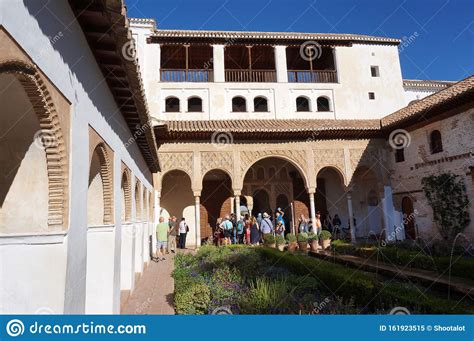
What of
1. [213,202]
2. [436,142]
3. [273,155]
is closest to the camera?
[436,142]

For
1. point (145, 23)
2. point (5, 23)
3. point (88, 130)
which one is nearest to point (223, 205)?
point (145, 23)

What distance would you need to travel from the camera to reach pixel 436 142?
46.6ft

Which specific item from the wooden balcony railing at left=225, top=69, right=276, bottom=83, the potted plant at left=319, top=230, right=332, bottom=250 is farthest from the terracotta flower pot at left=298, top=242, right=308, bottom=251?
the wooden balcony railing at left=225, top=69, right=276, bottom=83

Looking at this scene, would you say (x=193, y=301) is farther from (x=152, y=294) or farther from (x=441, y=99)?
(x=441, y=99)

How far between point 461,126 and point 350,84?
7631 mm

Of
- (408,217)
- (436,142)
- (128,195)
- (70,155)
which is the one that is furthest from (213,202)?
(70,155)

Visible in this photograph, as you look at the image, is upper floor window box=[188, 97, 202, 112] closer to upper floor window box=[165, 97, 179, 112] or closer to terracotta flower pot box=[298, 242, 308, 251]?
upper floor window box=[165, 97, 179, 112]

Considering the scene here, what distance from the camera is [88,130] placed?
4297mm

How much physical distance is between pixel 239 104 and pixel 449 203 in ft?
37.4

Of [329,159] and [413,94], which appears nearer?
[329,159]

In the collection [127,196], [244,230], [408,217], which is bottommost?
[244,230]
